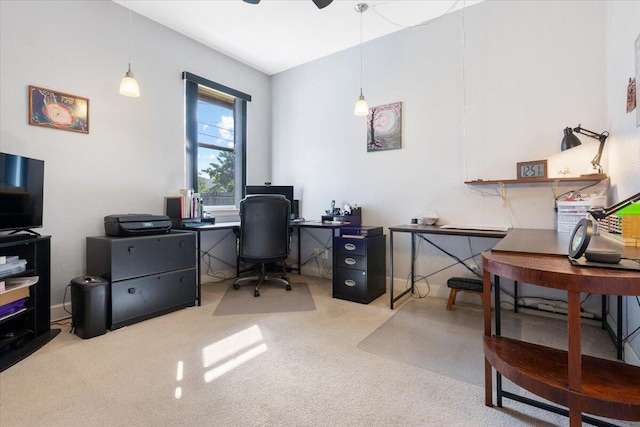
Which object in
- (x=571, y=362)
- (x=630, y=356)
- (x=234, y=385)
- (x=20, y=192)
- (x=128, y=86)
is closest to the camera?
(x=571, y=362)

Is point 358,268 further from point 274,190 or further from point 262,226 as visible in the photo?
point 274,190

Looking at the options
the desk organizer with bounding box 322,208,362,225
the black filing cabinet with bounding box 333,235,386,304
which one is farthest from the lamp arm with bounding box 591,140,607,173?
the desk organizer with bounding box 322,208,362,225

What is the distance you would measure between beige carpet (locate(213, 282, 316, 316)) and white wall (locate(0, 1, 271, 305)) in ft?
4.12

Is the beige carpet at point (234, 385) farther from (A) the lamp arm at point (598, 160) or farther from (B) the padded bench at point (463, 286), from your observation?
(A) the lamp arm at point (598, 160)

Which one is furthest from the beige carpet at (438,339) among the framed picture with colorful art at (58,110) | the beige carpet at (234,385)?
the framed picture with colorful art at (58,110)

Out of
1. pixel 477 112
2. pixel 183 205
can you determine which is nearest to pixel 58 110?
pixel 183 205

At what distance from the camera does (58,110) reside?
8.23 ft

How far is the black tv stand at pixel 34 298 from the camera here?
2.01 metres

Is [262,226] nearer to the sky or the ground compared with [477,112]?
nearer to the ground

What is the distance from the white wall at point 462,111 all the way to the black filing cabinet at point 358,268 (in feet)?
1.37

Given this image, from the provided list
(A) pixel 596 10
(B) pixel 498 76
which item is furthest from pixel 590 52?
(B) pixel 498 76

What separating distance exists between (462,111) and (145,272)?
329 cm

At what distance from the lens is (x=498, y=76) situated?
2764mm

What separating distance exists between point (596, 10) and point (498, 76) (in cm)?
75
